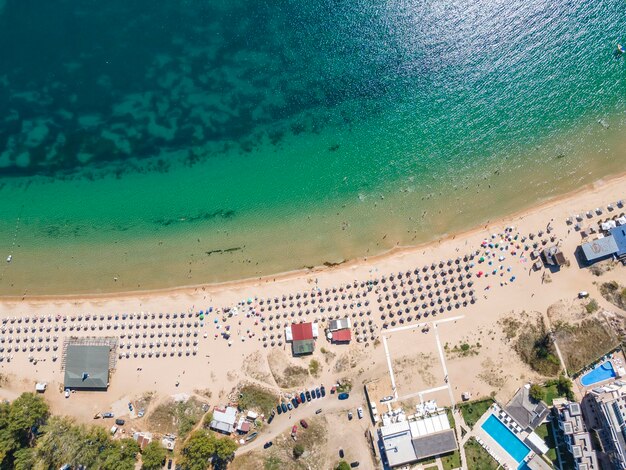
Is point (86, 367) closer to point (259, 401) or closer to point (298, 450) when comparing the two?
point (259, 401)

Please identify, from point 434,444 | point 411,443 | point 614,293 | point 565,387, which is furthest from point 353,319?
point 614,293

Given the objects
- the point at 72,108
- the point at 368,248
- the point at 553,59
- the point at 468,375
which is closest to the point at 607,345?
the point at 468,375

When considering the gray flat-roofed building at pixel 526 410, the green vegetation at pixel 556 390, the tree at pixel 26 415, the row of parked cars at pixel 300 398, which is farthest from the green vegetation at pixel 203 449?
the green vegetation at pixel 556 390

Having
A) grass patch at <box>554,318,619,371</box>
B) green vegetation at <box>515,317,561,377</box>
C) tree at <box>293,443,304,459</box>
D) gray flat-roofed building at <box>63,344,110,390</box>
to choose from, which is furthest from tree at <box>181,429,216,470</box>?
grass patch at <box>554,318,619,371</box>

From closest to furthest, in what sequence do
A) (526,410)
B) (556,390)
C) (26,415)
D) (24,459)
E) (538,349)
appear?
(24,459) → (526,410) → (26,415) → (556,390) → (538,349)

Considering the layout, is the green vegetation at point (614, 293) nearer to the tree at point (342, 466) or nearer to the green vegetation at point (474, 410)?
the green vegetation at point (474, 410)

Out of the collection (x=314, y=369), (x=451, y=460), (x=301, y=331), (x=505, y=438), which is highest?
(x=301, y=331)
